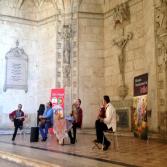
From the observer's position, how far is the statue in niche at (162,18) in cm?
962

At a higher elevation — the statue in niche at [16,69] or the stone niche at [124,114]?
the statue in niche at [16,69]

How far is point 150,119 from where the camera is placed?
10.3 m

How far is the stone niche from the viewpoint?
1198 cm

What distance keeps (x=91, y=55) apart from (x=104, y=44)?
685 mm

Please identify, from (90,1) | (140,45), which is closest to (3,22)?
(90,1)

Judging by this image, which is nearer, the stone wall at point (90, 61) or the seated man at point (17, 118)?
the seated man at point (17, 118)

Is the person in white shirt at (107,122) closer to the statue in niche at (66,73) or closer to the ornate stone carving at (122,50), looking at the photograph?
the ornate stone carving at (122,50)

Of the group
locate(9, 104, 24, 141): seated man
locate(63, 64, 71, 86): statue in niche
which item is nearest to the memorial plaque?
locate(63, 64, 71, 86): statue in niche

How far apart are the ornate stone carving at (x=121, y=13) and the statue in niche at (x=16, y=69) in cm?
429

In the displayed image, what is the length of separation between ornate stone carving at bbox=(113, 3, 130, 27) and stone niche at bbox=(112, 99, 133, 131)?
9.72 ft

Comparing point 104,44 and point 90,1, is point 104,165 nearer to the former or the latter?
point 104,44

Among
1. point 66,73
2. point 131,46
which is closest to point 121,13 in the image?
point 131,46

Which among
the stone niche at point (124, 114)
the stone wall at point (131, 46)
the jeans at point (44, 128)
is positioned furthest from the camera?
the stone niche at point (124, 114)

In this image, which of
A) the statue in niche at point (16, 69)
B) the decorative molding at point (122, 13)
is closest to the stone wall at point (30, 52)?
the statue in niche at point (16, 69)
